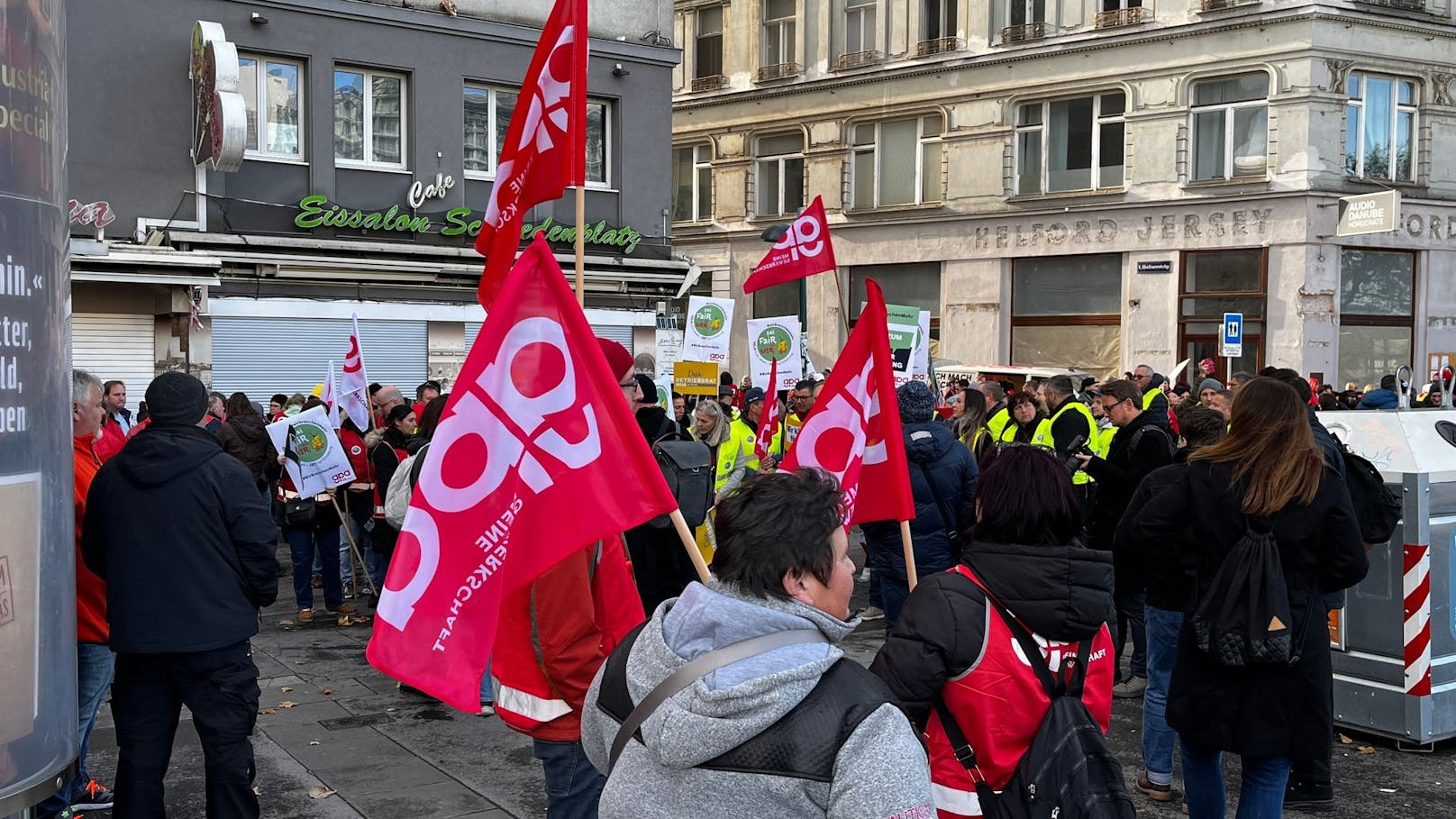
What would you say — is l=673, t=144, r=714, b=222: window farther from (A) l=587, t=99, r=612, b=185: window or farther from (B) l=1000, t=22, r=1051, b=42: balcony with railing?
(A) l=587, t=99, r=612, b=185: window

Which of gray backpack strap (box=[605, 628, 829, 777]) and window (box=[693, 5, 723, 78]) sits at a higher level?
window (box=[693, 5, 723, 78])

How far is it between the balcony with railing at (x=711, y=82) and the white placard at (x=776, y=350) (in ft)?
81.7

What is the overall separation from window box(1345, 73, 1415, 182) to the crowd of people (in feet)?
78.3

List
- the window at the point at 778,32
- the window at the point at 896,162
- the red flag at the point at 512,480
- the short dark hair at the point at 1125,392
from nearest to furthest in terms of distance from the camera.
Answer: the red flag at the point at 512,480 < the short dark hair at the point at 1125,392 < the window at the point at 896,162 < the window at the point at 778,32

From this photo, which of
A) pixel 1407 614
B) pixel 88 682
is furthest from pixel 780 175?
pixel 88 682

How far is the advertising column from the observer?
362 centimetres

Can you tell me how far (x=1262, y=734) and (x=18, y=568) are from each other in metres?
3.95

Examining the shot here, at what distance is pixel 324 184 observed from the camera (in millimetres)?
21312

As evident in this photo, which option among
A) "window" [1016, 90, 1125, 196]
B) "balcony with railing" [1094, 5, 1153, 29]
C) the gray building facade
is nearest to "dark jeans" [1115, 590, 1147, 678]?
the gray building facade

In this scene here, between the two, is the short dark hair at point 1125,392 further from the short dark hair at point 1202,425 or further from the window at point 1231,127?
the window at point 1231,127

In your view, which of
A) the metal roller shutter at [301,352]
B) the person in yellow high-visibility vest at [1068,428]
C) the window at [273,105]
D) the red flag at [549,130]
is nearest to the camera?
the red flag at [549,130]

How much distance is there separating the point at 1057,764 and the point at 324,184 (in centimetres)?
1962

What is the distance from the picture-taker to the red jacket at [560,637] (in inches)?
168

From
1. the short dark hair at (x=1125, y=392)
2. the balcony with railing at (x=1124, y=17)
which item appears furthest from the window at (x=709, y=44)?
the short dark hair at (x=1125, y=392)
